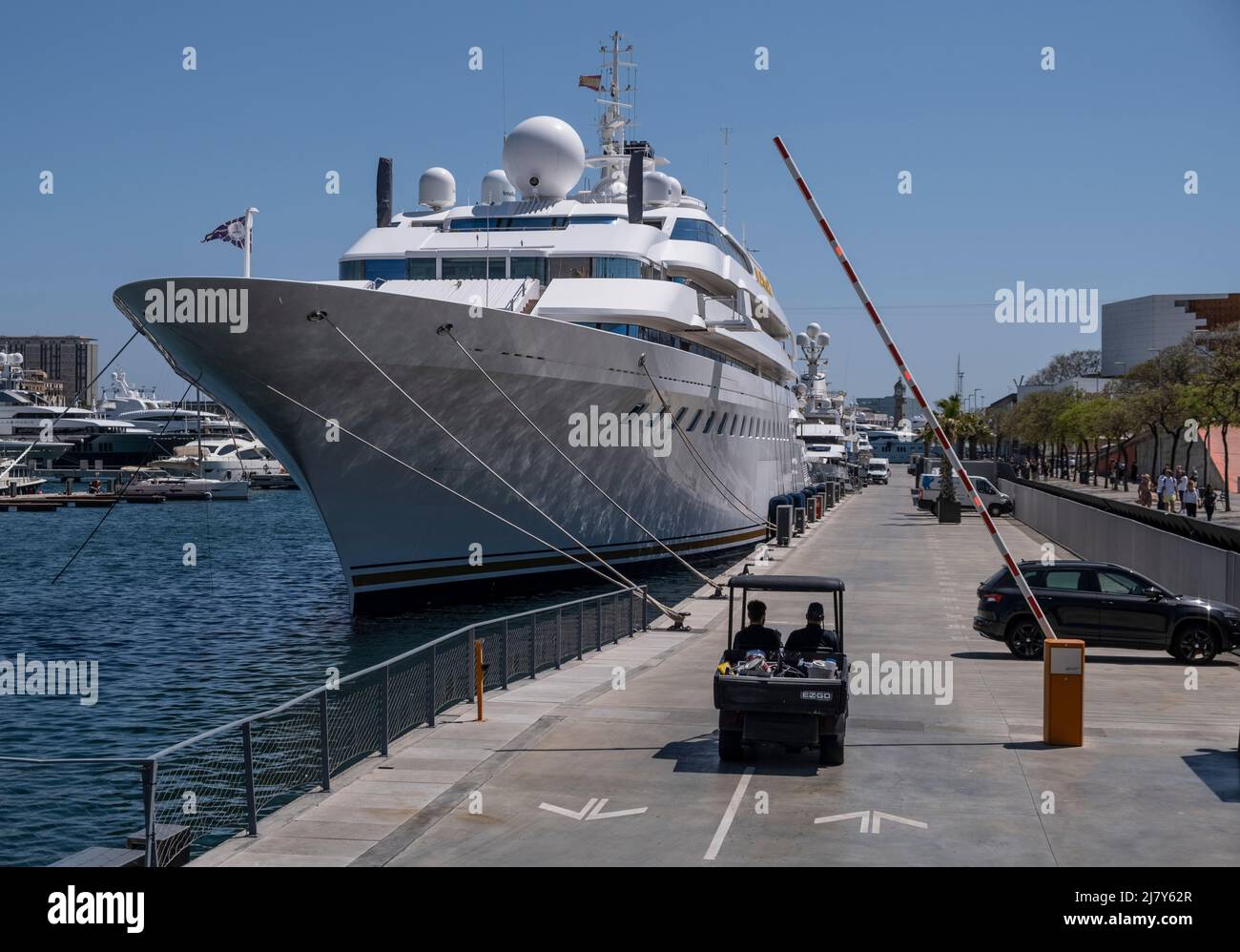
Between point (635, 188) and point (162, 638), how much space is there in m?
19.8

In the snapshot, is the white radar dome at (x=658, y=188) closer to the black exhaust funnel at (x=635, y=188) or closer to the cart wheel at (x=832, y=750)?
the black exhaust funnel at (x=635, y=188)

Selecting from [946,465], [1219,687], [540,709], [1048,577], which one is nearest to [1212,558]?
[1048,577]

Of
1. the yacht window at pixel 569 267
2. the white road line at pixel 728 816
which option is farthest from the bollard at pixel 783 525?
the white road line at pixel 728 816

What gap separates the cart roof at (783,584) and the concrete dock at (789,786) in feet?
5.57

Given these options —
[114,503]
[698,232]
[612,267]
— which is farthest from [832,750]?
[698,232]

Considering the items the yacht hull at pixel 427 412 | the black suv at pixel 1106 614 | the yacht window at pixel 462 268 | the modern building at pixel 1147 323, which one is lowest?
the black suv at pixel 1106 614

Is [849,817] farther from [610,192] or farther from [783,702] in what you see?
[610,192]

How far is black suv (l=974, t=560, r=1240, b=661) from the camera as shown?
19219 millimetres

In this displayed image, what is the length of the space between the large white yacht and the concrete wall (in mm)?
11210

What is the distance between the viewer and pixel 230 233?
82.8 feet

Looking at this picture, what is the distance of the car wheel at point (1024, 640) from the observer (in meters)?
19.7

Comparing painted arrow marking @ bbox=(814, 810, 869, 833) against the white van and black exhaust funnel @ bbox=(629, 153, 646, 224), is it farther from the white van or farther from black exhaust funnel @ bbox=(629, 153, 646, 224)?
the white van

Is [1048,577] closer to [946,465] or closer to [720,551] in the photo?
[720,551]
